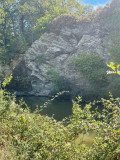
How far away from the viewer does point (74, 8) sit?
31.1 m

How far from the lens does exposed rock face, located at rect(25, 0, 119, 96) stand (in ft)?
61.9

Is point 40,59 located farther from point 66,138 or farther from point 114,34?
point 66,138

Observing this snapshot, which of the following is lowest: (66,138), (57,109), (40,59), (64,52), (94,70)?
(66,138)

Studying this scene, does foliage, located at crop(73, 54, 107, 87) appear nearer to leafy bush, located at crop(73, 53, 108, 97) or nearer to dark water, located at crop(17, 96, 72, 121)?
leafy bush, located at crop(73, 53, 108, 97)

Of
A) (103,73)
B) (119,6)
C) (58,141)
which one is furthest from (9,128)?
(119,6)

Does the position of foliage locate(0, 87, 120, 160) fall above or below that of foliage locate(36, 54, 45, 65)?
below

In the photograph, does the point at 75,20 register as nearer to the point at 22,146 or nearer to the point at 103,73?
the point at 103,73

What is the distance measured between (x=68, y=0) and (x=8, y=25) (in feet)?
37.1

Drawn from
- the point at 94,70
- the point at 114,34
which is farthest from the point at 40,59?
the point at 114,34

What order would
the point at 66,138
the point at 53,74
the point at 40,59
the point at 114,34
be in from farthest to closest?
the point at 40,59 → the point at 53,74 → the point at 114,34 → the point at 66,138

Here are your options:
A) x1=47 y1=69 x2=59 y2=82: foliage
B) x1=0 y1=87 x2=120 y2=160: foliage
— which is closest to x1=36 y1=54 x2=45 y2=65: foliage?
x1=47 y1=69 x2=59 y2=82: foliage

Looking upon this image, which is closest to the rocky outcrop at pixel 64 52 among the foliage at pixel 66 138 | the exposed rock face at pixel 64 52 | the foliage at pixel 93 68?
the exposed rock face at pixel 64 52

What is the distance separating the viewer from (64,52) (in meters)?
21.0

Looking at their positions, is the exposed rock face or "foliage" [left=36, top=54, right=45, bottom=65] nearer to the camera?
the exposed rock face
